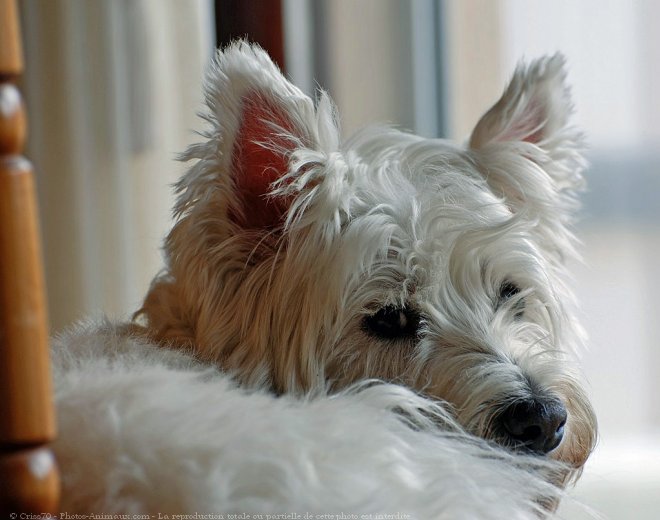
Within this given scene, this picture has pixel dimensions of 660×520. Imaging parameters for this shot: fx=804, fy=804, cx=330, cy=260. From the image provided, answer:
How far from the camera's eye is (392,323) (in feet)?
3.83

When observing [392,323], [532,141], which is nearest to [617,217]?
[532,141]

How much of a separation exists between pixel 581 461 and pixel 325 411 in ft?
1.64

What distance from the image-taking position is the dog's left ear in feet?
4.41

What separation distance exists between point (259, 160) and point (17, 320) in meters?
0.68

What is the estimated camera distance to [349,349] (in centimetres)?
116

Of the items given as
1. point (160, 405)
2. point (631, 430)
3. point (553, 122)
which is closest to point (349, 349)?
point (160, 405)

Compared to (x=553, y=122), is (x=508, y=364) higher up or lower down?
lower down

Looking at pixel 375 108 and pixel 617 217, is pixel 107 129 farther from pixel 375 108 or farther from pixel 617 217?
pixel 617 217

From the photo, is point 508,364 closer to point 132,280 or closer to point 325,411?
point 325,411

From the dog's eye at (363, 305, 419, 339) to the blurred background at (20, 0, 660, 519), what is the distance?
117cm

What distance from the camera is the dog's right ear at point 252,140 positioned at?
1.14m

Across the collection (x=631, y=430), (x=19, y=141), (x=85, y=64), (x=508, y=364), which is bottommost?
(x=631, y=430)

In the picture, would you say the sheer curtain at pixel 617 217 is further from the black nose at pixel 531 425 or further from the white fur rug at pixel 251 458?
the white fur rug at pixel 251 458

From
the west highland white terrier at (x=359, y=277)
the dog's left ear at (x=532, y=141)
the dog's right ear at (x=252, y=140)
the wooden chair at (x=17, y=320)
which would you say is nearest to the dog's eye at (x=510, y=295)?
the west highland white terrier at (x=359, y=277)
